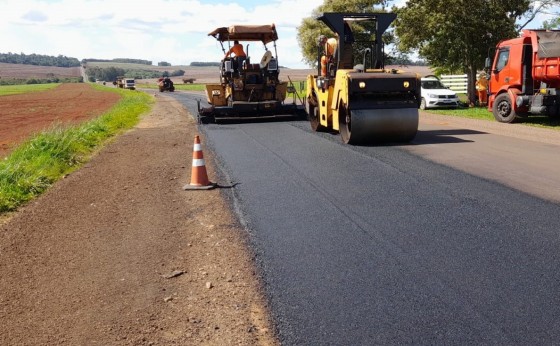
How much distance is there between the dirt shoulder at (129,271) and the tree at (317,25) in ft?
107

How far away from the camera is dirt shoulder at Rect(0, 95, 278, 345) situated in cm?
382

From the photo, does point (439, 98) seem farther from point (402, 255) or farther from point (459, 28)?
point (402, 255)

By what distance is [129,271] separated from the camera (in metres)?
4.96

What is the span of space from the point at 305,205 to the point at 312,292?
8.94ft

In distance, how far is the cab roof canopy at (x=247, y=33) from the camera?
18766 mm

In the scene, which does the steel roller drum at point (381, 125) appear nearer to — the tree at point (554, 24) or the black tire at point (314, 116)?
the black tire at point (314, 116)

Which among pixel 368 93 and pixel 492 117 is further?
pixel 492 117

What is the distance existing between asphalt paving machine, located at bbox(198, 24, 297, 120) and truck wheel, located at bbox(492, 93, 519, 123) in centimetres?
672

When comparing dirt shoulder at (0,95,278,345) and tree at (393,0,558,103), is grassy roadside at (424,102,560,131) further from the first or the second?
dirt shoulder at (0,95,278,345)

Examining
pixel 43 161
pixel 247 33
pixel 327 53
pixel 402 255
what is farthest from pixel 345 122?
pixel 402 255

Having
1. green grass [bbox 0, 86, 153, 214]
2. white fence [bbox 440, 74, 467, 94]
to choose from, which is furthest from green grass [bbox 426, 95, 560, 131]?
white fence [bbox 440, 74, 467, 94]

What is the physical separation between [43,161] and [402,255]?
26.3 ft

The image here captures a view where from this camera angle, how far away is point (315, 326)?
12.2 ft

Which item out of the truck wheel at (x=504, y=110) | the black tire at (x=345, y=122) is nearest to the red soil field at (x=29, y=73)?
the truck wheel at (x=504, y=110)
